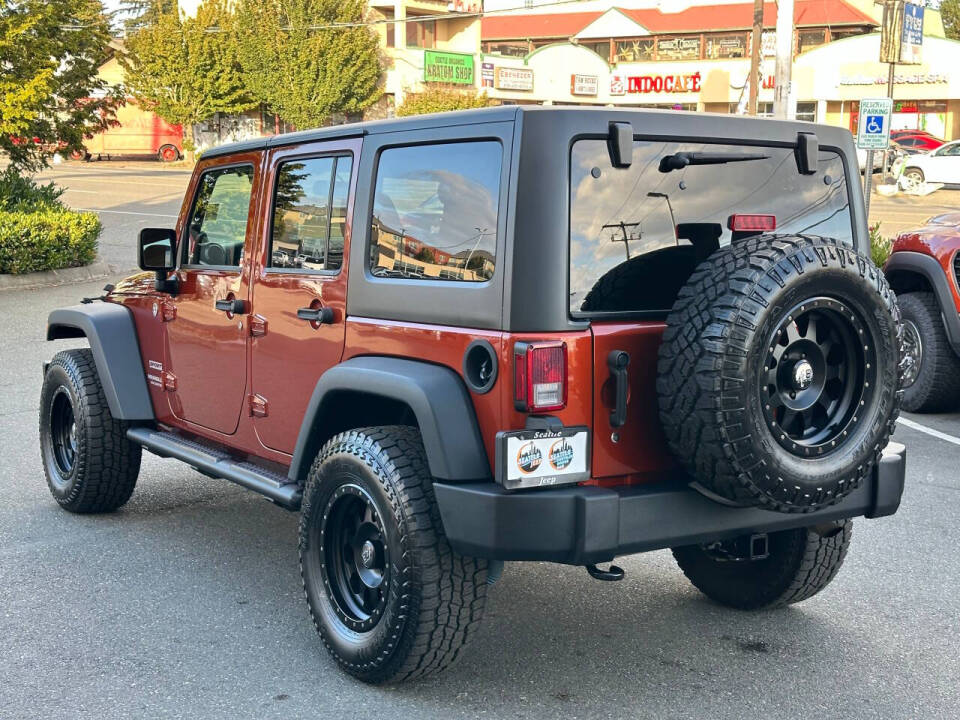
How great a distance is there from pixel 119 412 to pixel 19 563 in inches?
32.5

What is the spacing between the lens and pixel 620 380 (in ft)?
11.7

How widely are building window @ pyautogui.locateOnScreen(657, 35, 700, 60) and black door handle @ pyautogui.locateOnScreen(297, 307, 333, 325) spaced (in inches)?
2200

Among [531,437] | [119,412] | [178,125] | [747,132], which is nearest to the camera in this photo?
[531,437]

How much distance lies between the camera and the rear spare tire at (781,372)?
133 inches

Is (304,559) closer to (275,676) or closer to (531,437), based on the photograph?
(275,676)

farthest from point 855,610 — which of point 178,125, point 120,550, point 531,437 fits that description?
point 178,125

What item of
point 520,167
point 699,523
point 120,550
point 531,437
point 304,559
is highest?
point 520,167

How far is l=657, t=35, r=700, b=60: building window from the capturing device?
57375 mm

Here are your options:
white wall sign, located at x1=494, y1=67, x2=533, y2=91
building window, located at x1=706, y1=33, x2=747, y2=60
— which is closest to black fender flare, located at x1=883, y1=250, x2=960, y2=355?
white wall sign, located at x1=494, y1=67, x2=533, y2=91

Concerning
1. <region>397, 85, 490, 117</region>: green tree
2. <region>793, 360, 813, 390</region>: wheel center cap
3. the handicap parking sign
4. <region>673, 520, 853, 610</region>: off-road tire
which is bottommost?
<region>673, 520, 853, 610</region>: off-road tire

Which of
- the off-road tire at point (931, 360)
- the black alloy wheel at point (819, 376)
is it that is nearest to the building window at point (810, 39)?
the off-road tire at point (931, 360)

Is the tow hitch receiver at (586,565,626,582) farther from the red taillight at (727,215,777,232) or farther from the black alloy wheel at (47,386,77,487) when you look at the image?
the black alloy wheel at (47,386,77,487)

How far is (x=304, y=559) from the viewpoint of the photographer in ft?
13.6

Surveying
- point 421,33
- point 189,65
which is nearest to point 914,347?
point 189,65
